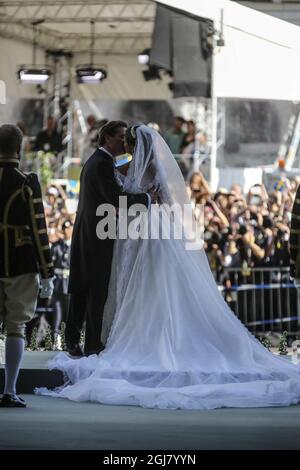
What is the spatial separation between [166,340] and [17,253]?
1847 millimetres

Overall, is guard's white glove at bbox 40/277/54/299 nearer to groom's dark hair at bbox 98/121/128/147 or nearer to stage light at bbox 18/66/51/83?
groom's dark hair at bbox 98/121/128/147

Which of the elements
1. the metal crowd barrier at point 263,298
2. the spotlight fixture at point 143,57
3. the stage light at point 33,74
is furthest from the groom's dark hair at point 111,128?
the spotlight fixture at point 143,57

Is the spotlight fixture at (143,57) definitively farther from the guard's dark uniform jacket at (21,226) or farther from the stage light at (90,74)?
the guard's dark uniform jacket at (21,226)

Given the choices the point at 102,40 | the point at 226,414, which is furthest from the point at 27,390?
the point at 102,40

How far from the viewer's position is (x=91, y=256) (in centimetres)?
1191

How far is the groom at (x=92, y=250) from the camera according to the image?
38.6ft

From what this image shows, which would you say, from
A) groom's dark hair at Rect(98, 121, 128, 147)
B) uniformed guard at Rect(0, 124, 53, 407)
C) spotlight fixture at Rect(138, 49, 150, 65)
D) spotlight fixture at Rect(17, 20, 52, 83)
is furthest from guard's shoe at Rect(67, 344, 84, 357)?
spotlight fixture at Rect(138, 49, 150, 65)

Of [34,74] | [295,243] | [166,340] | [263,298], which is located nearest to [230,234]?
[263,298]

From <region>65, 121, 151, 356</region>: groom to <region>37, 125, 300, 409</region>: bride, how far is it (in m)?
0.15

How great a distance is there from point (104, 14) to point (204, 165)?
5.32 meters

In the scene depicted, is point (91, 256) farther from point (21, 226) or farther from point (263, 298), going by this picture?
point (263, 298)

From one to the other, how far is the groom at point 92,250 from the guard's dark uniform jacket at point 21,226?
200 cm

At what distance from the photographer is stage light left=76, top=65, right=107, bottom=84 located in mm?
31034

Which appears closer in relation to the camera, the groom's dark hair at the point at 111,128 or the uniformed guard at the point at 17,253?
the uniformed guard at the point at 17,253
